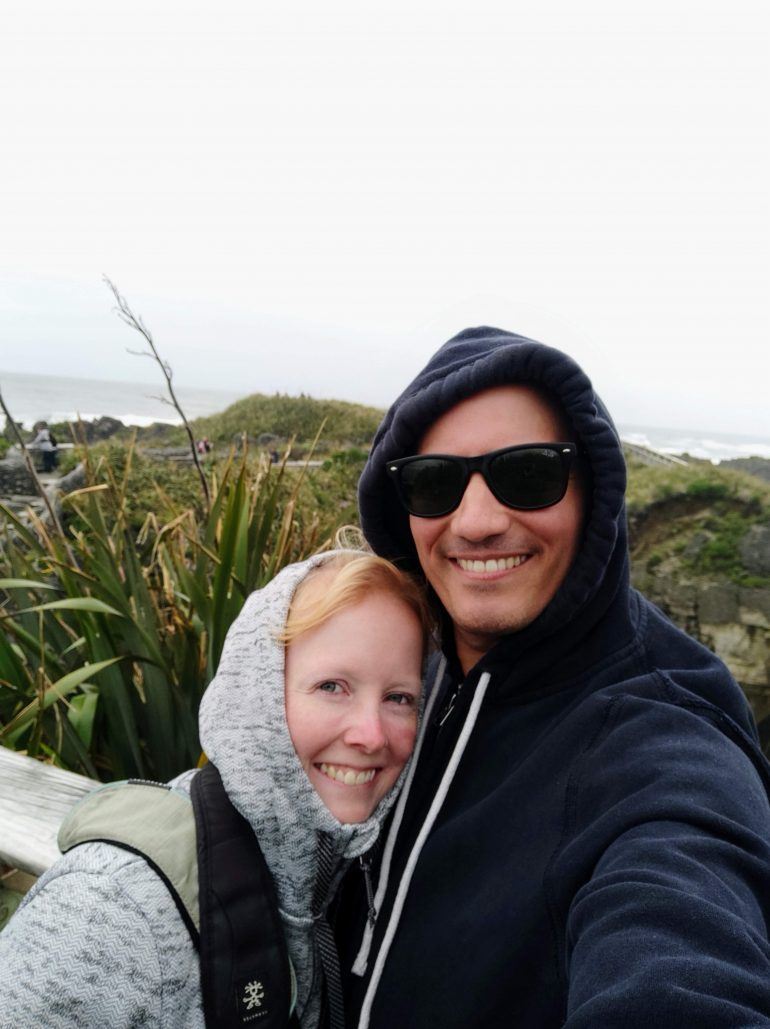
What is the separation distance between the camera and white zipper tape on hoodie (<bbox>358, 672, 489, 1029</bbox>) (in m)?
1.31

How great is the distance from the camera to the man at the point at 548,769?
3.09 ft

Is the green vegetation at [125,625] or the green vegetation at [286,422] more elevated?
the green vegetation at [125,625]

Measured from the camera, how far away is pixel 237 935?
1.17 metres

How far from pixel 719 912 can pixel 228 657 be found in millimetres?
1053

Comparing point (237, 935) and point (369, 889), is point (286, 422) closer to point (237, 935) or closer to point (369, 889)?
point (369, 889)

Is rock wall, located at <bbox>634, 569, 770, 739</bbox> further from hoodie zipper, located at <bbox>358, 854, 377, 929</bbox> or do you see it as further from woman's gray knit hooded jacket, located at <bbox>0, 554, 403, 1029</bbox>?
woman's gray knit hooded jacket, located at <bbox>0, 554, 403, 1029</bbox>

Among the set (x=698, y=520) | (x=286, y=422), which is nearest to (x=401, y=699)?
(x=698, y=520)

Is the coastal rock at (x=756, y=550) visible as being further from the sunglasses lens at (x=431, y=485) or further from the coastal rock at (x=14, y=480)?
the coastal rock at (x=14, y=480)

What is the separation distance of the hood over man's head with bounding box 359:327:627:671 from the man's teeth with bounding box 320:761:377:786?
0.43 metres

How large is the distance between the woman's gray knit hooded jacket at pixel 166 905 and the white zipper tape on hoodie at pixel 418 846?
0.10 metres

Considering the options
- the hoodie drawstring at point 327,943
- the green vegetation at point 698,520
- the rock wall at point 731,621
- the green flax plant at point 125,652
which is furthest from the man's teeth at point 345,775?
the green vegetation at point 698,520

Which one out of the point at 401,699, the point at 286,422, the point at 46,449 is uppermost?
the point at 401,699

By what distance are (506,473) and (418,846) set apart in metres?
0.85

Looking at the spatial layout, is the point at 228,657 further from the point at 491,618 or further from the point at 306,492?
the point at 306,492
